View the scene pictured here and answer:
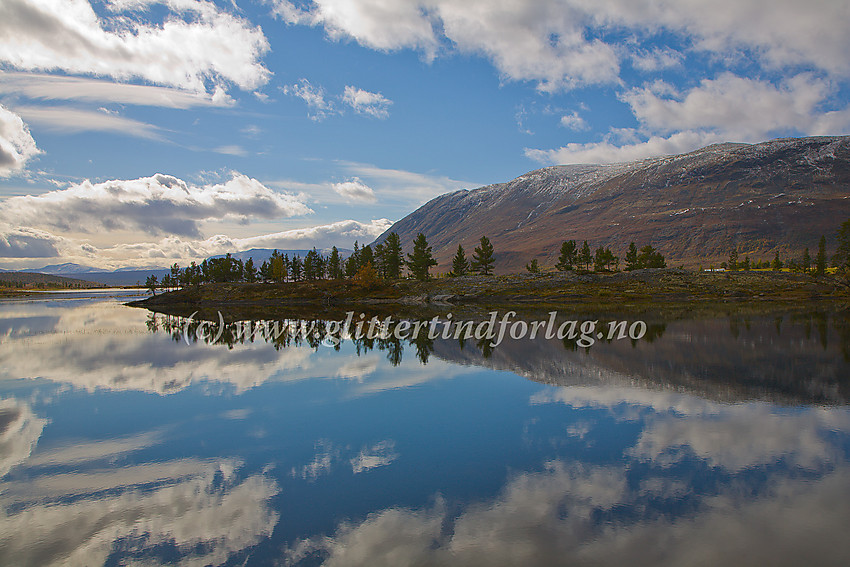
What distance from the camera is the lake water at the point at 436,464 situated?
10977 mm

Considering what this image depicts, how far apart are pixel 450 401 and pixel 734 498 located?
13.5 m

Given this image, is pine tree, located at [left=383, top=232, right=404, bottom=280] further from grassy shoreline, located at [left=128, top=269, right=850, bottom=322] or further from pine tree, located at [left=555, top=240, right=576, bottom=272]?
pine tree, located at [left=555, top=240, right=576, bottom=272]

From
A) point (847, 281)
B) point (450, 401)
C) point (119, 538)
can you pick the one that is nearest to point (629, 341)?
point (450, 401)

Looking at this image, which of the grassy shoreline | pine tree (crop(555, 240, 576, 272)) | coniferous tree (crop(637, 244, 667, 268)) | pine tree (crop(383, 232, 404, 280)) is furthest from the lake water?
coniferous tree (crop(637, 244, 667, 268))

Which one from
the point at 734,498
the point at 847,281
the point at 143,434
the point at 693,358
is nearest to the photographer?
the point at 734,498

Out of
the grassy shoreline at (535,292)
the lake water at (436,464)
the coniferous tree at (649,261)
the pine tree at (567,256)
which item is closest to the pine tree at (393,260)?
the grassy shoreline at (535,292)

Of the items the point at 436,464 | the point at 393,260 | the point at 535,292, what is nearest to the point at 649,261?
the point at 535,292

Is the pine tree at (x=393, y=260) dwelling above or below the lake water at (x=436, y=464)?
above

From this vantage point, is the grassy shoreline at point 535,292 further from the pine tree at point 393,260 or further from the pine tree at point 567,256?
the pine tree at point 567,256

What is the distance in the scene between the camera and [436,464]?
15.7 m

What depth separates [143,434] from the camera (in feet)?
65.6

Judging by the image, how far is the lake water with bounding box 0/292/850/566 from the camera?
11.0 m

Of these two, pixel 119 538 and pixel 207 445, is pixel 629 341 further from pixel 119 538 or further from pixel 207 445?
pixel 119 538

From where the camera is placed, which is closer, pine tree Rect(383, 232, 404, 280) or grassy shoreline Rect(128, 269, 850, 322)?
grassy shoreline Rect(128, 269, 850, 322)
